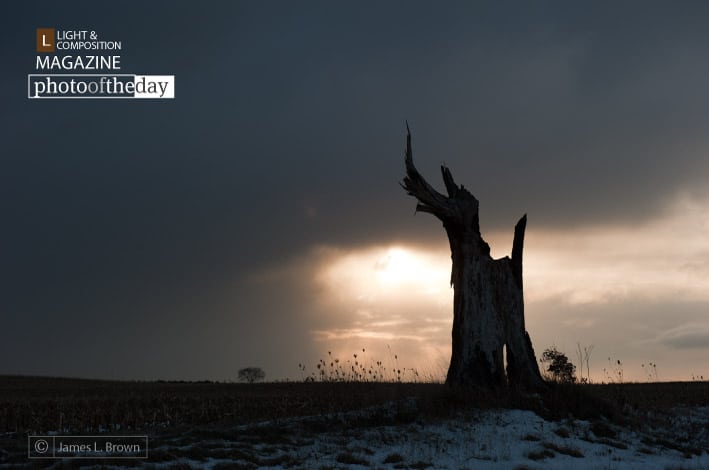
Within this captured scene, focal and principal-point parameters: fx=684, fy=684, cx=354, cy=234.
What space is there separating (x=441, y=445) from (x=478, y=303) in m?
6.18

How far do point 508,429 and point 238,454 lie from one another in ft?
22.4

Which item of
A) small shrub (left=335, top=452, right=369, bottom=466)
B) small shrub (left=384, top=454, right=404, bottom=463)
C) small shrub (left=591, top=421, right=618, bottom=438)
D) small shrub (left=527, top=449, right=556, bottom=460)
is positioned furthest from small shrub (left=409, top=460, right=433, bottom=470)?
small shrub (left=591, top=421, right=618, bottom=438)

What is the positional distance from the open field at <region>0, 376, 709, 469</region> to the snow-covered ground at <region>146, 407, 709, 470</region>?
0.03 meters

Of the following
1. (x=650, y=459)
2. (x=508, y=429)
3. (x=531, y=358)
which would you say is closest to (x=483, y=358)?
(x=531, y=358)

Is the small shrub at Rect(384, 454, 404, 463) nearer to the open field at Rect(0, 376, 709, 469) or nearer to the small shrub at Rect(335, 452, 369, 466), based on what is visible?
the open field at Rect(0, 376, 709, 469)

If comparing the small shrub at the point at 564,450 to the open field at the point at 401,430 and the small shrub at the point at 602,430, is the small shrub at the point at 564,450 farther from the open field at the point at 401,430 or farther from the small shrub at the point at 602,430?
the small shrub at the point at 602,430

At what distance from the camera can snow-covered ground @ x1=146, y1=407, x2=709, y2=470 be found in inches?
521

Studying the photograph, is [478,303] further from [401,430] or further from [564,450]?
[564,450]

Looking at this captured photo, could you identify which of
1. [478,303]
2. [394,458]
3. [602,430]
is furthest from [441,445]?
[478,303]

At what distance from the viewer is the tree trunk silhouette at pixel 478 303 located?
20.2 metres

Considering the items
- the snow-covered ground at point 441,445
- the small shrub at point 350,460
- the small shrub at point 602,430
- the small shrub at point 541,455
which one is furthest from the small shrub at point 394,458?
the small shrub at point 602,430

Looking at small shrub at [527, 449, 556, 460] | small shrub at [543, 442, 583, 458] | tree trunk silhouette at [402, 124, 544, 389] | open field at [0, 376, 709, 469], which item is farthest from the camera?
tree trunk silhouette at [402, 124, 544, 389]

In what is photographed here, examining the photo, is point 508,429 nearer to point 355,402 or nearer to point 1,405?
point 355,402

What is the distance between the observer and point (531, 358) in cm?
2091
